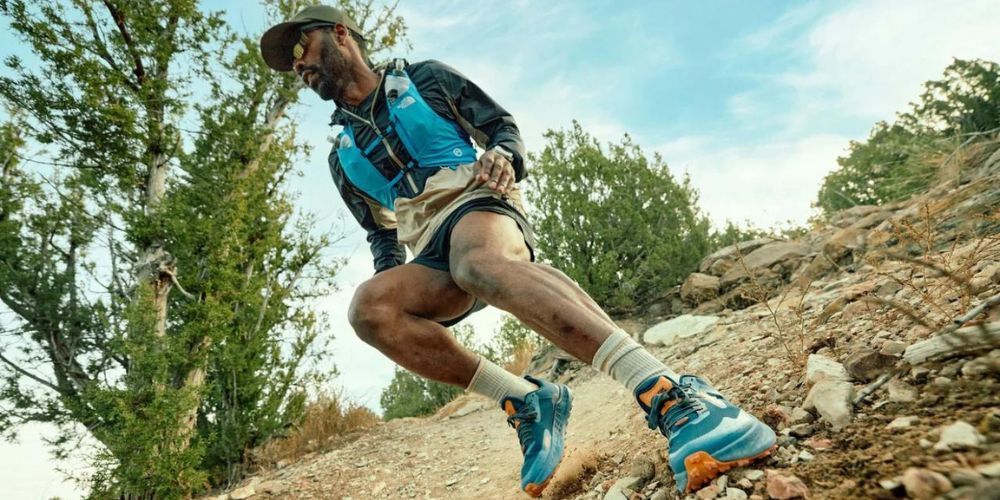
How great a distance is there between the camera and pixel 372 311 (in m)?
2.08

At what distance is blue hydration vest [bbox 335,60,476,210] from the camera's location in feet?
7.27

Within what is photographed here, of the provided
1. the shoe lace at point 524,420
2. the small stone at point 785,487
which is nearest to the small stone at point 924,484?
the small stone at point 785,487

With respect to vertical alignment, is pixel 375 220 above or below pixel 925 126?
below

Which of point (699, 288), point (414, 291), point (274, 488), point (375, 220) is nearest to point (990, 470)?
point (414, 291)

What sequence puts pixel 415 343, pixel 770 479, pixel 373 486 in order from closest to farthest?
pixel 770 479
pixel 415 343
pixel 373 486

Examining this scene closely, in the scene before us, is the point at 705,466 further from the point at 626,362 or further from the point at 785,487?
the point at 626,362

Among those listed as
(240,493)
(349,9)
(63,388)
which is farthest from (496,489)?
(349,9)

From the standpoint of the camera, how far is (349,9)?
1063 cm

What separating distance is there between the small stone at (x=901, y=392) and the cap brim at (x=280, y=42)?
2626 mm

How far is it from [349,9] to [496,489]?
34.5 ft

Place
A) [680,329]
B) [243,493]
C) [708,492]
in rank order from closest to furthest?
[708,492], [243,493], [680,329]

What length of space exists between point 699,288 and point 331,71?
5.81m

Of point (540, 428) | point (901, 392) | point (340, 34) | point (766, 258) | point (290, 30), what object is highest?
point (290, 30)

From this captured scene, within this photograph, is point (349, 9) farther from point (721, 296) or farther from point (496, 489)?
point (496, 489)
